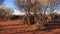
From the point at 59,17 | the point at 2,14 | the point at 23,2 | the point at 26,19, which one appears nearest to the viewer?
the point at 23,2

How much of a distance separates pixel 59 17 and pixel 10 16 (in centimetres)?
1750

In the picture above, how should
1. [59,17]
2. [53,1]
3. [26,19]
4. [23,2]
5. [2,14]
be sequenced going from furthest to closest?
[2,14] → [59,17] → [26,19] → [23,2] → [53,1]

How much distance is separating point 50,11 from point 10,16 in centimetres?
3039

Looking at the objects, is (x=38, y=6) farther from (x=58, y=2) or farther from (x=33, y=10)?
(x=58, y=2)

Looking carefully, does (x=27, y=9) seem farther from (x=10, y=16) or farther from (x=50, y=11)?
(x=10, y=16)

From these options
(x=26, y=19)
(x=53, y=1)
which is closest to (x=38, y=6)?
(x=53, y=1)

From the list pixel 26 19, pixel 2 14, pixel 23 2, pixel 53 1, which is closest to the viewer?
pixel 53 1

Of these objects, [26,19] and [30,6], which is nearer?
[30,6]

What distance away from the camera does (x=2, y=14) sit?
53.2m

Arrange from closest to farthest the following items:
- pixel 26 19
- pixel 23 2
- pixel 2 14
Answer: pixel 23 2 → pixel 26 19 → pixel 2 14

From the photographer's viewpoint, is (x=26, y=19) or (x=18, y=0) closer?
(x=18, y=0)

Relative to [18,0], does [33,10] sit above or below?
below

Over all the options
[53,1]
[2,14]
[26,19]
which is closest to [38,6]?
[53,1]

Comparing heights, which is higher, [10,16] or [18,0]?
[18,0]
